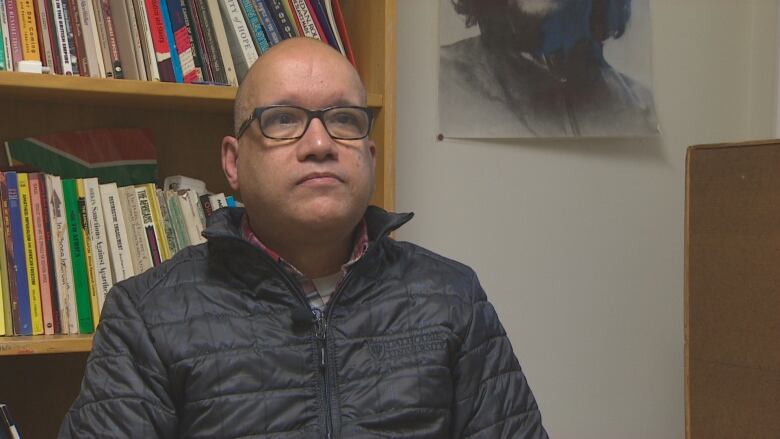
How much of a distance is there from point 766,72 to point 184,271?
5.36ft

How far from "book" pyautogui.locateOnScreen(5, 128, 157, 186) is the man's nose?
0.58 m

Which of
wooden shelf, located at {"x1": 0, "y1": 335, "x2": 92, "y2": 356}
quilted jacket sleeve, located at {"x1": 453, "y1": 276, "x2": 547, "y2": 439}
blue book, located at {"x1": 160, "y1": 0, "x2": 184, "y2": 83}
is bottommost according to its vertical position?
quilted jacket sleeve, located at {"x1": 453, "y1": 276, "x2": 547, "y2": 439}

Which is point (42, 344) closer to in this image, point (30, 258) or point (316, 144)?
point (30, 258)

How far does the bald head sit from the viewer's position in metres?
1.07

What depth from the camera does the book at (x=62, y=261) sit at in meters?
1.32

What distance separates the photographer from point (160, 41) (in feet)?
4.54

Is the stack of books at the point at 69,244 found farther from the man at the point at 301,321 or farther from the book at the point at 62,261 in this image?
the man at the point at 301,321

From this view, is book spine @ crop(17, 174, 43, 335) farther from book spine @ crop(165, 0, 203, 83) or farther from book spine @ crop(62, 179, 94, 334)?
book spine @ crop(165, 0, 203, 83)

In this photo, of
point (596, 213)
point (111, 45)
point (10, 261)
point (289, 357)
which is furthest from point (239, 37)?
point (596, 213)

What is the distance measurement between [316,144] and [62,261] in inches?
22.1

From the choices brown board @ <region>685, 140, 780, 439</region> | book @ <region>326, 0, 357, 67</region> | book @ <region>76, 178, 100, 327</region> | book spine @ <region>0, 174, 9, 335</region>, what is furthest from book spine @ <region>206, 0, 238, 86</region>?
brown board @ <region>685, 140, 780, 439</region>

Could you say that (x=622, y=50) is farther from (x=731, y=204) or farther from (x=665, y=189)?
(x=731, y=204)

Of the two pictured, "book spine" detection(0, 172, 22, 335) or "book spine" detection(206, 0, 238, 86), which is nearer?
"book spine" detection(0, 172, 22, 335)

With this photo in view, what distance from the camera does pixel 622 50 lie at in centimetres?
188
